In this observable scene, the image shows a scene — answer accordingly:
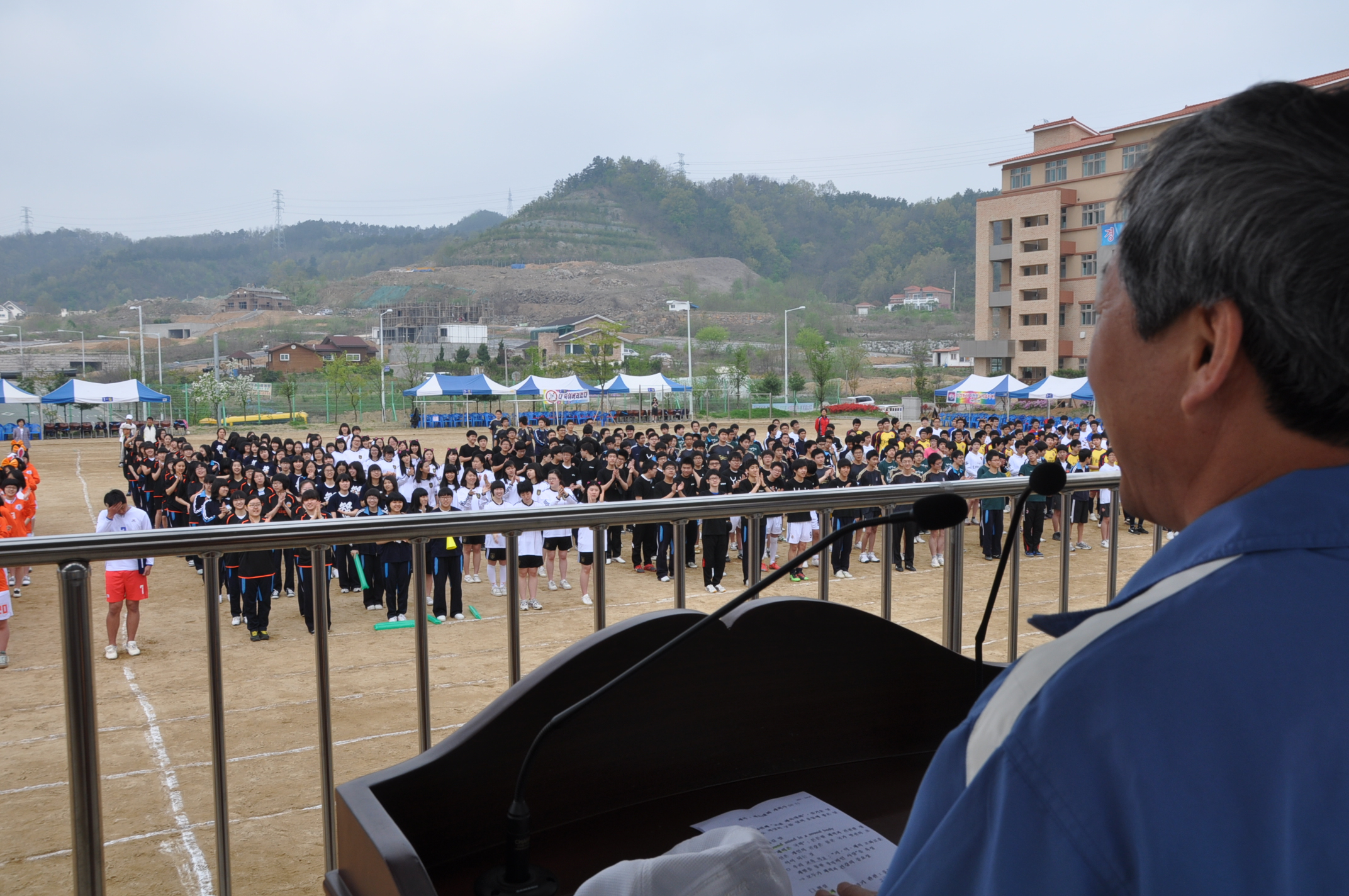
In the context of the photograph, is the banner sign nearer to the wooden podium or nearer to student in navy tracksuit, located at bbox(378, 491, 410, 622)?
student in navy tracksuit, located at bbox(378, 491, 410, 622)

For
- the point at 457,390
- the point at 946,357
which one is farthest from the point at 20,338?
the point at 946,357

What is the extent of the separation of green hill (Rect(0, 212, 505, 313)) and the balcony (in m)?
96.0

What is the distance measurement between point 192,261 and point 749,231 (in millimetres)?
91981

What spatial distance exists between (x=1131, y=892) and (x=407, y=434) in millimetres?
45113

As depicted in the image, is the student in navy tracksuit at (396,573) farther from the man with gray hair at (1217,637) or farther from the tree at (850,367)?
the tree at (850,367)

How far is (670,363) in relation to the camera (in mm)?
84375

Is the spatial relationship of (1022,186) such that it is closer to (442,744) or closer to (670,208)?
(442,744)

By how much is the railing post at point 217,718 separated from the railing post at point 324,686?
0.62ft

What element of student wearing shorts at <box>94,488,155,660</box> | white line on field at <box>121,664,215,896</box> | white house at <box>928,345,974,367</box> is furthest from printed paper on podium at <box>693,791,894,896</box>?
white house at <box>928,345,974,367</box>

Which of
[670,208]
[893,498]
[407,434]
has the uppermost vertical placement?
[670,208]

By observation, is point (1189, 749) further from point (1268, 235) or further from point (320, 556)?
point (320, 556)

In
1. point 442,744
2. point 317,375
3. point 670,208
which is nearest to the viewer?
point 442,744

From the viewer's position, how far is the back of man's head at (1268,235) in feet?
2.05

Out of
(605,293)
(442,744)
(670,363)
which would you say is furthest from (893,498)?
(605,293)
